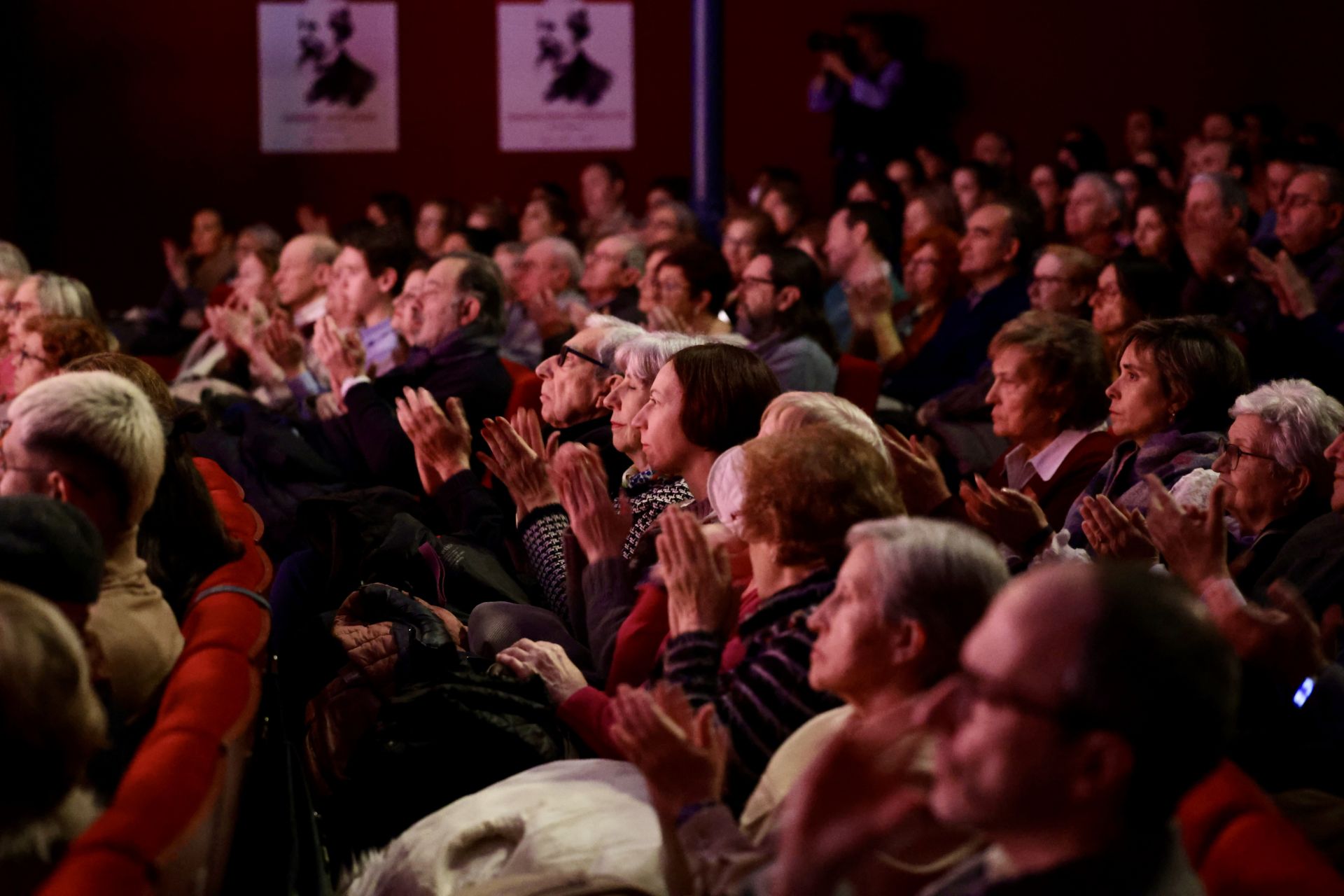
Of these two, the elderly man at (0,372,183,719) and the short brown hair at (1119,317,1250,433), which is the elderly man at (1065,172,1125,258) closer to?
the short brown hair at (1119,317,1250,433)

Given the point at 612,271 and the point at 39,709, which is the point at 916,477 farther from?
the point at 612,271

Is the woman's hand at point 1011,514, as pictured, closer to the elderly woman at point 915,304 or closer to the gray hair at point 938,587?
the gray hair at point 938,587

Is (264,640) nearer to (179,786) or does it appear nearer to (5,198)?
(179,786)

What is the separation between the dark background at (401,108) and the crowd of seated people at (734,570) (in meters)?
5.90

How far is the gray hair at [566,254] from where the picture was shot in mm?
6246

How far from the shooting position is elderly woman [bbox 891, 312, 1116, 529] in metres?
3.49

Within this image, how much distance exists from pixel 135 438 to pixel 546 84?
9489mm

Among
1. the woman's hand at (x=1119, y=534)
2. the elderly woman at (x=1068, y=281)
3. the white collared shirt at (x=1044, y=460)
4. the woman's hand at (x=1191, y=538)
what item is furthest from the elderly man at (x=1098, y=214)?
the woman's hand at (x=1191, y=538)

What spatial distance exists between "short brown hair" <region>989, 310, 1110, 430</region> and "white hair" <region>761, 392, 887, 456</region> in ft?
3.67

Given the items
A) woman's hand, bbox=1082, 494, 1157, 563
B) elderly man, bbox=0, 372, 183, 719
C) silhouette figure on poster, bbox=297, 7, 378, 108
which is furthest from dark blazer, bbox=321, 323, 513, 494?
silhouette figure on poster, bbox=297, 7, 378, 108

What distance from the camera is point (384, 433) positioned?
158 inches

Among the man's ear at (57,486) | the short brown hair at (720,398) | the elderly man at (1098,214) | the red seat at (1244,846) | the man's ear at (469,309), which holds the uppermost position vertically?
the elderly man at (1098,214)

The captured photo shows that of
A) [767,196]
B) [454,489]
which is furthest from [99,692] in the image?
[767,196]

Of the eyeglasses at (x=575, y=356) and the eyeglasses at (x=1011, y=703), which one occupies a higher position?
the eyeglasses at (x=575, y=356)
